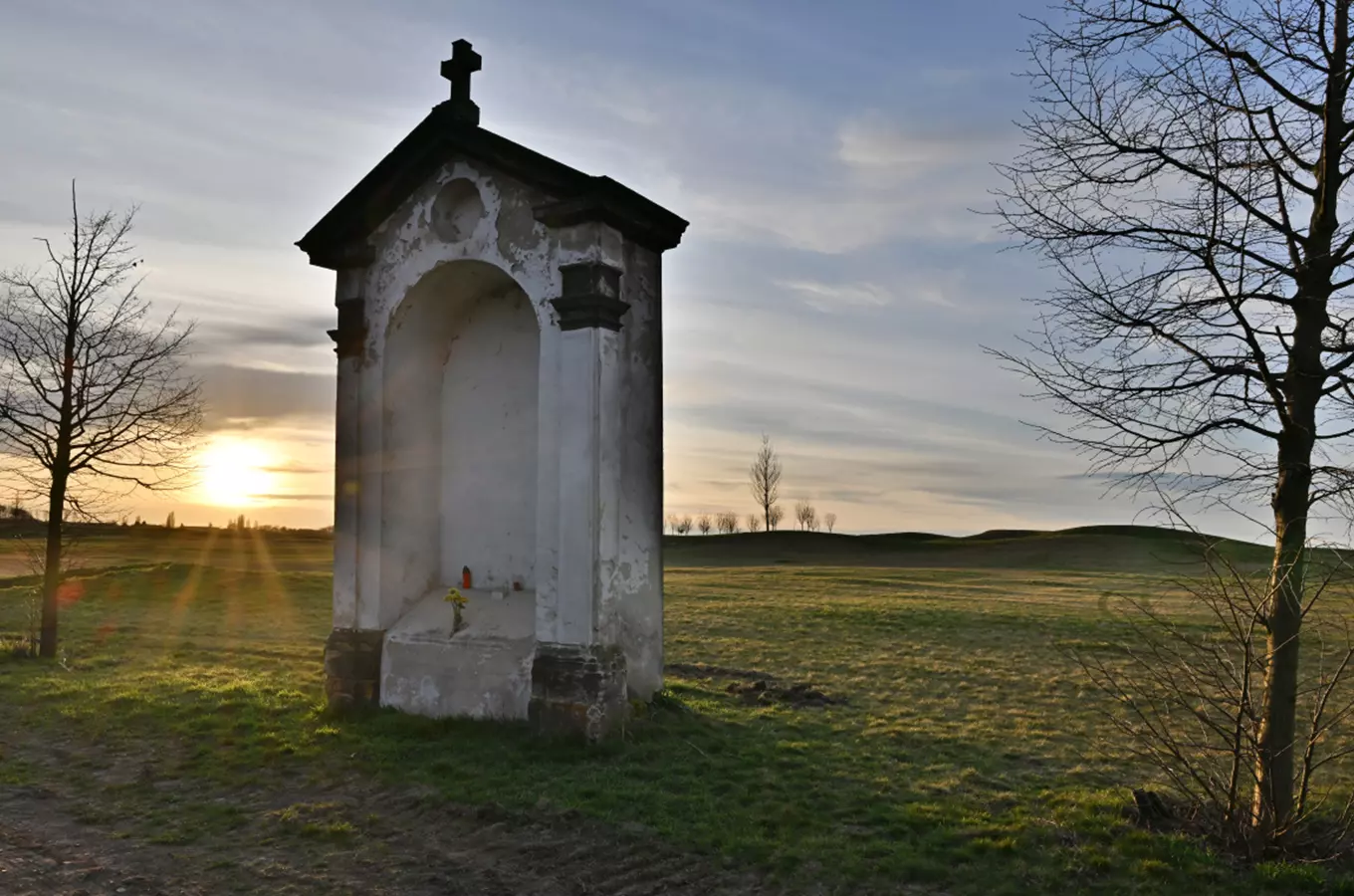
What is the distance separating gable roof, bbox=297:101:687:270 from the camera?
9.12 m

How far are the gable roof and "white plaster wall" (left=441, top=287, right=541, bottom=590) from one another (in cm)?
144

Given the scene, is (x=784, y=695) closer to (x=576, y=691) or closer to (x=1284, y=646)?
(x=576, y=691)

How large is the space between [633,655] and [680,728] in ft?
2.85

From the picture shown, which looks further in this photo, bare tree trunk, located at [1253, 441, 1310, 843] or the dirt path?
bare tree trunk, located at [1253, 441, 1310, 843]

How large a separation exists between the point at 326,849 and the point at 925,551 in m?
56.5

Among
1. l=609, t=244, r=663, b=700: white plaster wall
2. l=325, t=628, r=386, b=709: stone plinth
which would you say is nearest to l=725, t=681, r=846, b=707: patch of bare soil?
l=609, t=244, r=663, b=700: white plaster wall

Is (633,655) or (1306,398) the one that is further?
(633,655)

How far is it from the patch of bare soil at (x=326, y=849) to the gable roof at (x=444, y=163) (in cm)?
551

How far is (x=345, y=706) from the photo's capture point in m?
10.1

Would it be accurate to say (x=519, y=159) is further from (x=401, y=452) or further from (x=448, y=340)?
(x=401, y=452)

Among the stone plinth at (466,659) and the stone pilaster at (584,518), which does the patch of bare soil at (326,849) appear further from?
the stone plinth at (466,659)

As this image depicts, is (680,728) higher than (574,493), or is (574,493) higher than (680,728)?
(574,493)

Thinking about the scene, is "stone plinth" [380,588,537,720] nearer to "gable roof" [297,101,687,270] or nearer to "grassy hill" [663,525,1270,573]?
"gable roof" [297,101,687,270]

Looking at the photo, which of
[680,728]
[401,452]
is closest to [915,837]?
[680,728]
